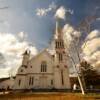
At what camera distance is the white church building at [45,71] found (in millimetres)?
24188

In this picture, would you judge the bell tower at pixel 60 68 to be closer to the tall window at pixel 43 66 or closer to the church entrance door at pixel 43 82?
the church entrance door at pixel 43 82

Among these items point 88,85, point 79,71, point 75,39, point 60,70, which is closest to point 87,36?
point 75,39

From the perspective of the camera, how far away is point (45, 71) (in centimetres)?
2514

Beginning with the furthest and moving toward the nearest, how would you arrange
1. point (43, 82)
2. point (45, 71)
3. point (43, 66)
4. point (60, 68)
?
point (43, 66), point (45, 71), point (60, 68), point (43, 82)

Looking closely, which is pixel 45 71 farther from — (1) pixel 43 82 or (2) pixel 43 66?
(1) pixel 43 82

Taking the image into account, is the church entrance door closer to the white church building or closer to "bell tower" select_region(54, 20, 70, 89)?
the white church building

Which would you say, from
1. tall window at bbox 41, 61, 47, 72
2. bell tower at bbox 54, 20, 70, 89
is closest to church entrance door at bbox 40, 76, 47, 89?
tall window at bbox 41, 61, 47, 72

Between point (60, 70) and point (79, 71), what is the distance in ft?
33.1

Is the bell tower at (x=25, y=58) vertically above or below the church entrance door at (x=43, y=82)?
above

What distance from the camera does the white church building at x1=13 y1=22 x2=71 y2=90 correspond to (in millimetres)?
24188

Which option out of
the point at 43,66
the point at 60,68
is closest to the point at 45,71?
the point at 43,66

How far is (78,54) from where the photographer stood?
14.4m

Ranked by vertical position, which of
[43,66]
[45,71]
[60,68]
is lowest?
[45,71]

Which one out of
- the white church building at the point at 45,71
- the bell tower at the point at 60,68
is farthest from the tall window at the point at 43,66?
the bell tower at the point at 60,68
